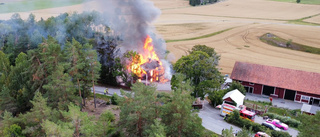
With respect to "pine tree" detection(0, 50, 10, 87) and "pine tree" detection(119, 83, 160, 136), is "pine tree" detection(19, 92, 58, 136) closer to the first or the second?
"pine tree" detection(119, 83, 160, 136)

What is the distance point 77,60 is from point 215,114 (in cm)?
2078

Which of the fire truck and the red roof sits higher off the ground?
the red roof

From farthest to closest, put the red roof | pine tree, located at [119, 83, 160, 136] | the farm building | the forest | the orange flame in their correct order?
1. the orange flame
2. the red roof
3. the farm building
4. pine tree, located at [119, 83, 160, 136]
5. the forest

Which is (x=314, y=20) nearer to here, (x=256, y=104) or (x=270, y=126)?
(x=256, y=104)

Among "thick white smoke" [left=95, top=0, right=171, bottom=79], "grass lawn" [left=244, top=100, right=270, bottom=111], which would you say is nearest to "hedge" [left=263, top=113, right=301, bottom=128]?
"grass lawn" [left=244, top=100, right=270, bottom=111]

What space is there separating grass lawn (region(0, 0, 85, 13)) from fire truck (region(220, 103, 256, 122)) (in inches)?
1776

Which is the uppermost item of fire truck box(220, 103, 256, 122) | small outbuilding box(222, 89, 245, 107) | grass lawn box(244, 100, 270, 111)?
small outbuilding box(222, 89, 245, 107)

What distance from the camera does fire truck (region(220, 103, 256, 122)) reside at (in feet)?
119

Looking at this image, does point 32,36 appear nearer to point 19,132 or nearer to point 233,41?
point 19,132

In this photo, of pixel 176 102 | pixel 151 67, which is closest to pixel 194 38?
pixel 151 67

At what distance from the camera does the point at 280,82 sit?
44.8 meters

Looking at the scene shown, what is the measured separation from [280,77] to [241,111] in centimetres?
1316

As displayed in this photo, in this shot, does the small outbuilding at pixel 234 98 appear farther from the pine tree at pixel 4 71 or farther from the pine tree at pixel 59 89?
the pine tree at pixel 4 71

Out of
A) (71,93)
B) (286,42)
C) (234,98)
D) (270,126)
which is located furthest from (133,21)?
(286,42)
